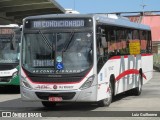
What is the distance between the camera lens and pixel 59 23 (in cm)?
1459

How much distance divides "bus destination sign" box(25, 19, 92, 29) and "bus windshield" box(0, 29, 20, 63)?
6447 millimetres

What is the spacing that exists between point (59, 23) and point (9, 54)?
7.48 m

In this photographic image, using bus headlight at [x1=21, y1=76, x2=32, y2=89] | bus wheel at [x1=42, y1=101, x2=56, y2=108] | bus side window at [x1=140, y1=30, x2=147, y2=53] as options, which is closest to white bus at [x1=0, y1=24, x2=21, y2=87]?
bus side window at [x1=140, y1=30, x2=147, y2=53]

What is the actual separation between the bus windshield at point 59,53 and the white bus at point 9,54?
5.97m

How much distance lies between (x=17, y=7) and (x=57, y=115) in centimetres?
2106

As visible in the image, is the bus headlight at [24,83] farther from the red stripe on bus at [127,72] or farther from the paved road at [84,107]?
the red stripe on bus at [127,72]

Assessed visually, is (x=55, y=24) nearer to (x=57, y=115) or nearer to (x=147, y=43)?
(x=57, y=115)

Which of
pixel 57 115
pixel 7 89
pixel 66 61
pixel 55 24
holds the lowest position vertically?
pixel 7 89

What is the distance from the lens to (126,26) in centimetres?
1845

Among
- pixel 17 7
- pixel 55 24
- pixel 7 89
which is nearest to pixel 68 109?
pixel 55 24

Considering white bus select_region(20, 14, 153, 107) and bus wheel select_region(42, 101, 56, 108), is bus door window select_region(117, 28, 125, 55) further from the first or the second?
bus wheel select_region(42, 101, 56, 108)

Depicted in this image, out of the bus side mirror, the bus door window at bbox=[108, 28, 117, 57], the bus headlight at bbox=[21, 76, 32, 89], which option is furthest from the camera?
the bus door window at bbox=[108, 28, 117, 57]

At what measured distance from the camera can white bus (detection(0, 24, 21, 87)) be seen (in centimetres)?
2112

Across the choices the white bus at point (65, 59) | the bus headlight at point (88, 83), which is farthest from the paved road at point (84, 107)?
the bus headlight at point (88, 83)
